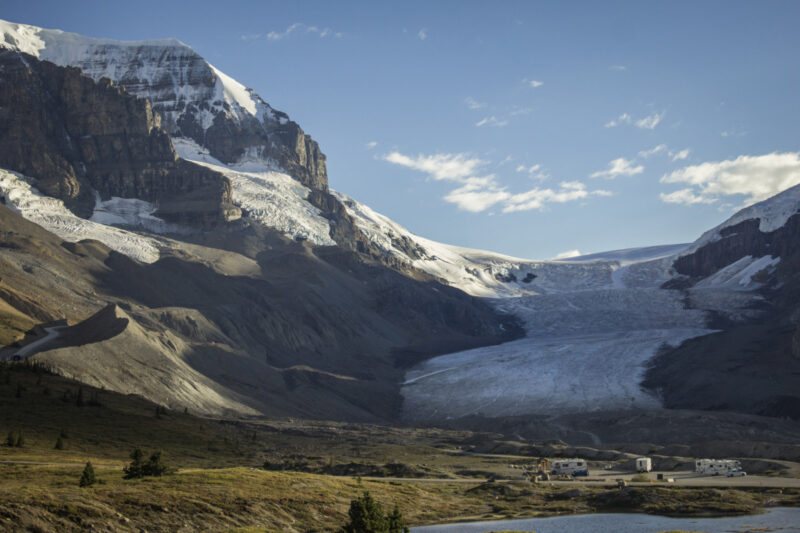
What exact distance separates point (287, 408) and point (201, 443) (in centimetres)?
5496

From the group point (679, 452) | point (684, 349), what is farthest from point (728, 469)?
point (684, 349)

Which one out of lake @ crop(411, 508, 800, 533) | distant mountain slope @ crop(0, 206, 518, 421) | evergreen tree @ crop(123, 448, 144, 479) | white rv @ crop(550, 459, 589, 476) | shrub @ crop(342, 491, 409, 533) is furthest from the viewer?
distant mountain slope @ crop(0, 206, 518, 421)

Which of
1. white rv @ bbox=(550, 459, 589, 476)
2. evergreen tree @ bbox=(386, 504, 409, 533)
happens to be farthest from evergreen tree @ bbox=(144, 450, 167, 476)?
white rv @ bbox=(550, 459, 589, 476)

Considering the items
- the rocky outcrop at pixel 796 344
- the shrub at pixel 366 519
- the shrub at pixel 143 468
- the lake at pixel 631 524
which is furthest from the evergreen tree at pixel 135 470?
the rocky outcrop at pixel 796 344

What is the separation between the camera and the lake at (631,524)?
155 ft

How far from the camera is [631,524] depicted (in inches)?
1954

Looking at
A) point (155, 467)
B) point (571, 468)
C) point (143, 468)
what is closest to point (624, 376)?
point (571, 468)

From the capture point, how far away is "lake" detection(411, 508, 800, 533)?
47156 millimetres

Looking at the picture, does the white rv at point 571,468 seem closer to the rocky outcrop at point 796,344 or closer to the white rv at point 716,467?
the white rv at point 716,467

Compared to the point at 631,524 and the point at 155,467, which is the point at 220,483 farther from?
the point at 631,524

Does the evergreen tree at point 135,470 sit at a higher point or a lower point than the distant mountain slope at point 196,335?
lower

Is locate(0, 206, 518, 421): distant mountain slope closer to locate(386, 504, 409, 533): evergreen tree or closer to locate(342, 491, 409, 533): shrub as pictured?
locate(386, 504, 409, 533): evergreen tree

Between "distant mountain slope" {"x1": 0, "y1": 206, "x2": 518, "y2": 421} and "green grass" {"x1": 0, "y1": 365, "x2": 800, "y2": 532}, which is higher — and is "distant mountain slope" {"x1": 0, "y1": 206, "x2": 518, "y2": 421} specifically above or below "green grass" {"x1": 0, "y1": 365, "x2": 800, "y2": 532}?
above

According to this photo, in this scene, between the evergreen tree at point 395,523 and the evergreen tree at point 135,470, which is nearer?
the evergreen tree at point 395,523
